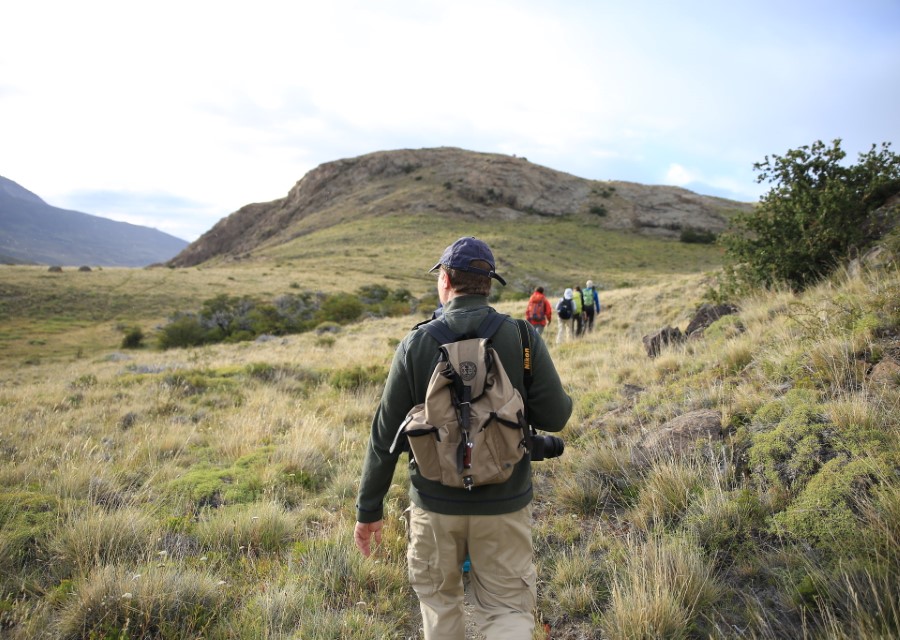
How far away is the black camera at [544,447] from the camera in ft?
7.47

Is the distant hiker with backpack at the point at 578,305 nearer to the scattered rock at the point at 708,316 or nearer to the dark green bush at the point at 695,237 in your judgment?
the scattered rock at the point at 708,316

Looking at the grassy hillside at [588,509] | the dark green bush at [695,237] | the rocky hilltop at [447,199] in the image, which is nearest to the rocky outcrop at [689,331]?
the grassy hillside at [588,509]

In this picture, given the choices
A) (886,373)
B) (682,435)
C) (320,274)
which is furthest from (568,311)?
(320,274)

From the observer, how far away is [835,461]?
9.68 feet

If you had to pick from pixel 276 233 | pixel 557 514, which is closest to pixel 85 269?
pixel 276 233

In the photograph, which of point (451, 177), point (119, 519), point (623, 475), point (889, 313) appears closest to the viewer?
point (119, 519)

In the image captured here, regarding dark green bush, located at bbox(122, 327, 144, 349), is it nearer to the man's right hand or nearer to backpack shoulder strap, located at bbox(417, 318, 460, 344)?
the man's right hand

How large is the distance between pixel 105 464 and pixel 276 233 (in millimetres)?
93555

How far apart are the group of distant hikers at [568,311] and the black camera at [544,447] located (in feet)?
31.4

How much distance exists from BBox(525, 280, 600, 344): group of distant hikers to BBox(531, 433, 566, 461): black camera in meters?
9.58

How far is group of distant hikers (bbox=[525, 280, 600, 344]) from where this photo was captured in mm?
12000

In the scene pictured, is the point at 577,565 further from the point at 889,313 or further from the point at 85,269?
the point at 85,269

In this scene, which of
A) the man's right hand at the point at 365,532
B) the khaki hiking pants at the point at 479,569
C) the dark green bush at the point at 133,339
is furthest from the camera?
the dark green bush at the point at 133,339

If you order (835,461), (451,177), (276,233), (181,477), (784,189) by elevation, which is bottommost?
(181,477)
